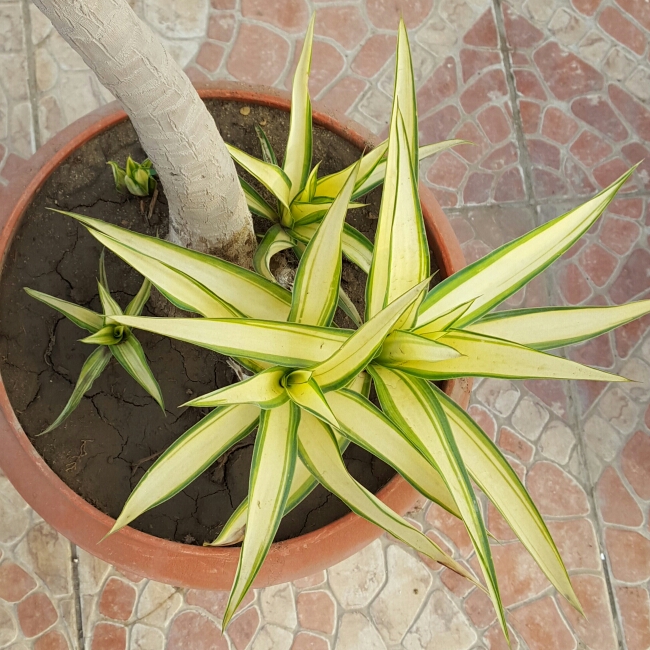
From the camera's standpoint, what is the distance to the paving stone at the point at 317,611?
1.20m

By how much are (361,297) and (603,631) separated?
0.89 meters

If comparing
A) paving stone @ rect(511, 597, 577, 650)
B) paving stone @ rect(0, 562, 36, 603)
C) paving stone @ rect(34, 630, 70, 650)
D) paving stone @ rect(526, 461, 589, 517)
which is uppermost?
paving stone @ rect(526, 461, 589, 517)

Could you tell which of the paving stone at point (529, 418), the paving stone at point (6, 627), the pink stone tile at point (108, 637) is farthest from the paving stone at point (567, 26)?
the paving stone at point (6, 627)

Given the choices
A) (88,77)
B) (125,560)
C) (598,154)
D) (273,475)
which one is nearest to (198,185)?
(273,475)

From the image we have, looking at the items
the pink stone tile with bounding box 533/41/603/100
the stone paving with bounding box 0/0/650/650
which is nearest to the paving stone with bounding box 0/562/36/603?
the stone paving with bounding box 0/0/650/650

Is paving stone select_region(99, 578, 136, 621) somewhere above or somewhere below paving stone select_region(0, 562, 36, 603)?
above

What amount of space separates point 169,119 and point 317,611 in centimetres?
100

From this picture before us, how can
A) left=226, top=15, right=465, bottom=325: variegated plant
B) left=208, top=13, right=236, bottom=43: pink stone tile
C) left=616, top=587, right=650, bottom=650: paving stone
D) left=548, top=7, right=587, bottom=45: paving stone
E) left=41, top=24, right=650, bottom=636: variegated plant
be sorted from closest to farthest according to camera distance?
left=41, top=24, right=650, bottom=636: variegated plant < left=226, top=15, right=465, bottom=325: variegated plant < left=616, top=587, right=650, bottom=650: paving stone < left=208, top=13, right=236, bottom=43: pink stone tile < left=548, top=7, right=587, bottom=45: paving stone

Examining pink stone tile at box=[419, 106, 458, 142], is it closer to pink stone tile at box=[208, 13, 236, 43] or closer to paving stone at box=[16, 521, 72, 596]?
pink stone tile at box=[208, 13, 236, 43]

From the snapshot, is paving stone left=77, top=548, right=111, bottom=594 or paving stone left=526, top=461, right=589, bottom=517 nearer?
paving stone left=77, top=548, right=111, bottom=594

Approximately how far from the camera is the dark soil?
845 millimetres

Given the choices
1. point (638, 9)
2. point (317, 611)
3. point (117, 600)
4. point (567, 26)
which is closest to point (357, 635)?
point (317, 611)

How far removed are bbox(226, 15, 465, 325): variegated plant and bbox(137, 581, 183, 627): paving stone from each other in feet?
2.42

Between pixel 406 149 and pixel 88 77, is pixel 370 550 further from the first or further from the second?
pixel 88 77
